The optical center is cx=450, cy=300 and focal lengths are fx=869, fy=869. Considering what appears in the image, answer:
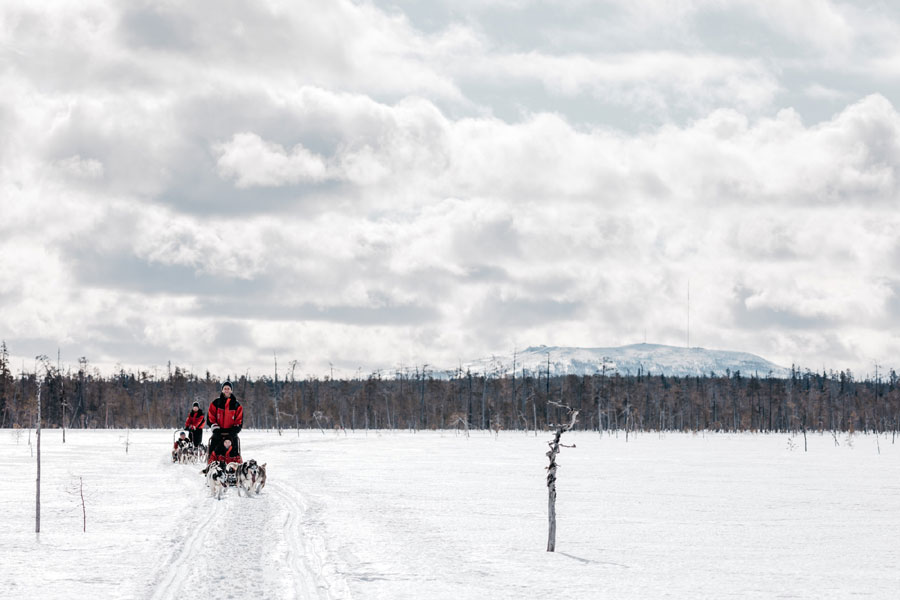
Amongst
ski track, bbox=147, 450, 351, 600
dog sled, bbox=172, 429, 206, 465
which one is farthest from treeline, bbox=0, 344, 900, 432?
ski track, bbox=147, 450, 351, 600

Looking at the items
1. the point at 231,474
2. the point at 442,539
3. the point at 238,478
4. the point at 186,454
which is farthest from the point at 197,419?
the point at 442,539

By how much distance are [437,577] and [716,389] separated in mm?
174590

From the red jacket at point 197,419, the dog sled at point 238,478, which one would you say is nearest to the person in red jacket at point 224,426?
the dog sled at point 238,478

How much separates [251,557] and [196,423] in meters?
18.4

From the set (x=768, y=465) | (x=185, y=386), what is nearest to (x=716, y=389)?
(x=185, y=386)

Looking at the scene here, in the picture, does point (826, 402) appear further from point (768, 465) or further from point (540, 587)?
point (540, 587)

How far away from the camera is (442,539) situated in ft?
49.7

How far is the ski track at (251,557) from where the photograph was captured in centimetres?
1023

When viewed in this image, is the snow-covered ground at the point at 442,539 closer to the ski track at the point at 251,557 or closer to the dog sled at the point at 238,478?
the ski track at the point at 251,557

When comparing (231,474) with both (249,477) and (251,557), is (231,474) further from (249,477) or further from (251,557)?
(251,557)

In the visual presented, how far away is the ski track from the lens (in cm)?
1023

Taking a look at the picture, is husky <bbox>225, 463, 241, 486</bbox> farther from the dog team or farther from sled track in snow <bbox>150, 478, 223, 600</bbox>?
sled track in snow <bbox>150, 478, 223, 600</bbox>

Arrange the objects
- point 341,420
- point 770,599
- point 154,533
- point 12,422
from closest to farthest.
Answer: point 770,599 → point 154,533 → point 12,422 → point 341,420

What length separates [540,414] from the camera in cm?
15800
